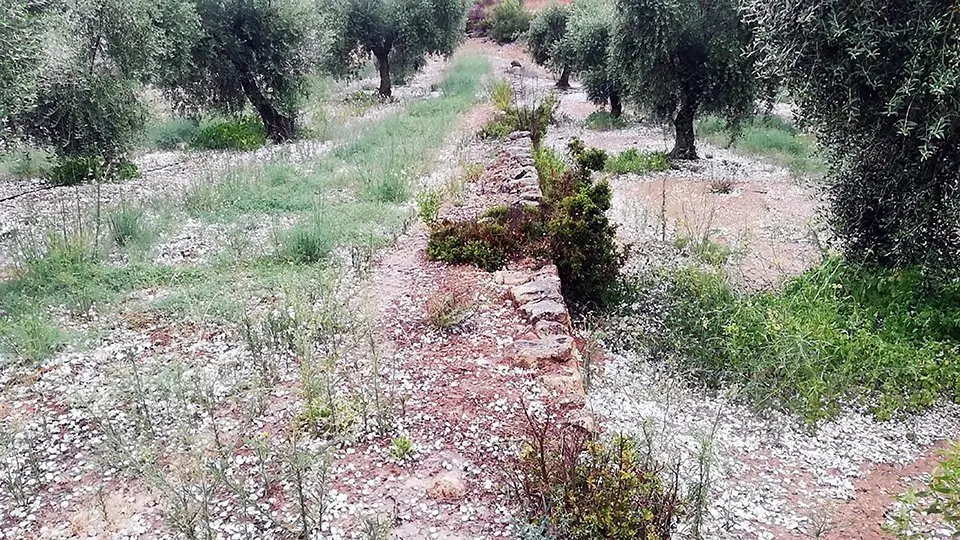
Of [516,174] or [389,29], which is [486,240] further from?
[389,29]

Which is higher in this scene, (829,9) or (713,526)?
(829,9)

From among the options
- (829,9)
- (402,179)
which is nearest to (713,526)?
(829,9)

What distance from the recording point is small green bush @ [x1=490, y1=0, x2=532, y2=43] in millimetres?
35312

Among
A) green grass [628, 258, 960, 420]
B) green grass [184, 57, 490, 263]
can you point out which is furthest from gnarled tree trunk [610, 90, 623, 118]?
green grass [628, 258, 960, 420]

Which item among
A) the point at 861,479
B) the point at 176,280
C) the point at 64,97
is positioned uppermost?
the point at 64,97

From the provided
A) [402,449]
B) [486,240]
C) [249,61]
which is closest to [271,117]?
[249,61]

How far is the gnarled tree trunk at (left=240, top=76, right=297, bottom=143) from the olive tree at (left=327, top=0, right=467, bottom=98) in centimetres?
579

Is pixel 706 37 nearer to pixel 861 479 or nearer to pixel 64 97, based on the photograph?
pixel 861 479

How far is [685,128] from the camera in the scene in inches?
482

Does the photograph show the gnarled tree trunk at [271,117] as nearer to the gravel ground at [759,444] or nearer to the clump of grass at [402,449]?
the gravel ground at [759,444]

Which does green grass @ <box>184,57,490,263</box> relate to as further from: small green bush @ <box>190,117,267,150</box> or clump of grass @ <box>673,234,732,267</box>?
clump of grass @ <box>673,234,732,267</box>

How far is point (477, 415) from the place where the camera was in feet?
10.6

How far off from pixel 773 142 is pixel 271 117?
1123 cm

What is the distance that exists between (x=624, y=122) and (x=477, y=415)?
50.9 feet
